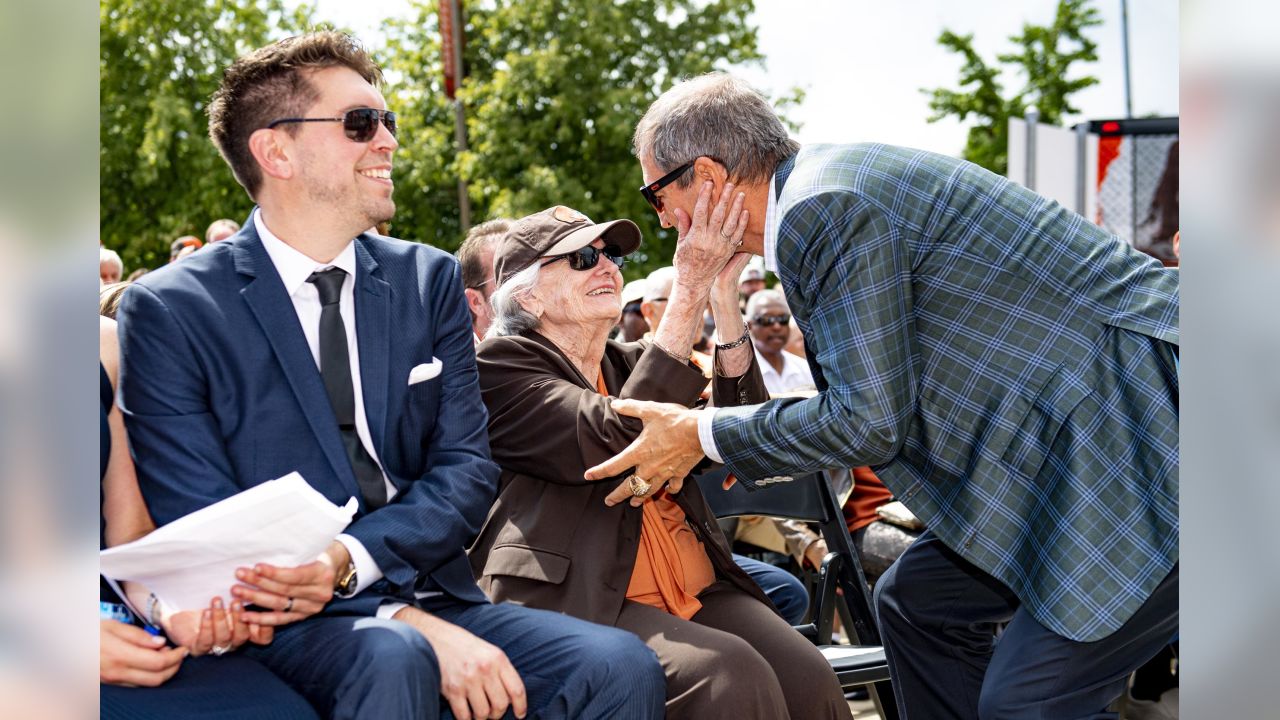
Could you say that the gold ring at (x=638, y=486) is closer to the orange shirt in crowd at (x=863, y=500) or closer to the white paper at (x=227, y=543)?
the white paper at (x=227, y=543)

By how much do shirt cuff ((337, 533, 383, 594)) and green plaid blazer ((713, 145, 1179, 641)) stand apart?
949mm

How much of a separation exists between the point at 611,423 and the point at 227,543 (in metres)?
1.16

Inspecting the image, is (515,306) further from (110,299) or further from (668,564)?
(110,299)

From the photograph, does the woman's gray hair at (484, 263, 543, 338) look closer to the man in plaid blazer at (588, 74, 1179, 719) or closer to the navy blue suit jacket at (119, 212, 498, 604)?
the navy blue suit jacket at (119, 212, 498, 604)

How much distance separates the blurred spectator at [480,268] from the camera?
4.59 metres

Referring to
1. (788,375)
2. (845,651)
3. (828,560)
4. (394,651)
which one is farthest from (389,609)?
(788,375)

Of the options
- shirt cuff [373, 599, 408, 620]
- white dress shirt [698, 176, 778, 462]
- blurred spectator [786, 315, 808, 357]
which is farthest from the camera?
blurred spectator [786, 315, 808, 357]

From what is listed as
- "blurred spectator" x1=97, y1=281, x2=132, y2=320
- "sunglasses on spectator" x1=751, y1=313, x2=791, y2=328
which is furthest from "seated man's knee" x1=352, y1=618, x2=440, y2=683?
"sunglasses on spectator" x1=751, y1=313, x2=791, y2=328

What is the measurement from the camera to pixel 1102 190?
29.8 ft

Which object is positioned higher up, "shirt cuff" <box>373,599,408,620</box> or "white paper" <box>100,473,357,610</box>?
"white paper" <box>100,473,357,610</box>

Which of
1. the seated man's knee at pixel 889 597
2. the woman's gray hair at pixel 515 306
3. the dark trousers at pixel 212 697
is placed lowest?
the seated man's knee at pixel 889 597

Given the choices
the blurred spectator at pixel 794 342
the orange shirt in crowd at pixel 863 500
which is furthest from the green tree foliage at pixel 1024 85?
the orange shirt in crowd at pixel 863 500

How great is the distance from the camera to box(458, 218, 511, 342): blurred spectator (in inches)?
181

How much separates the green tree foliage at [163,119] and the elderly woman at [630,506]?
20.9 meters
